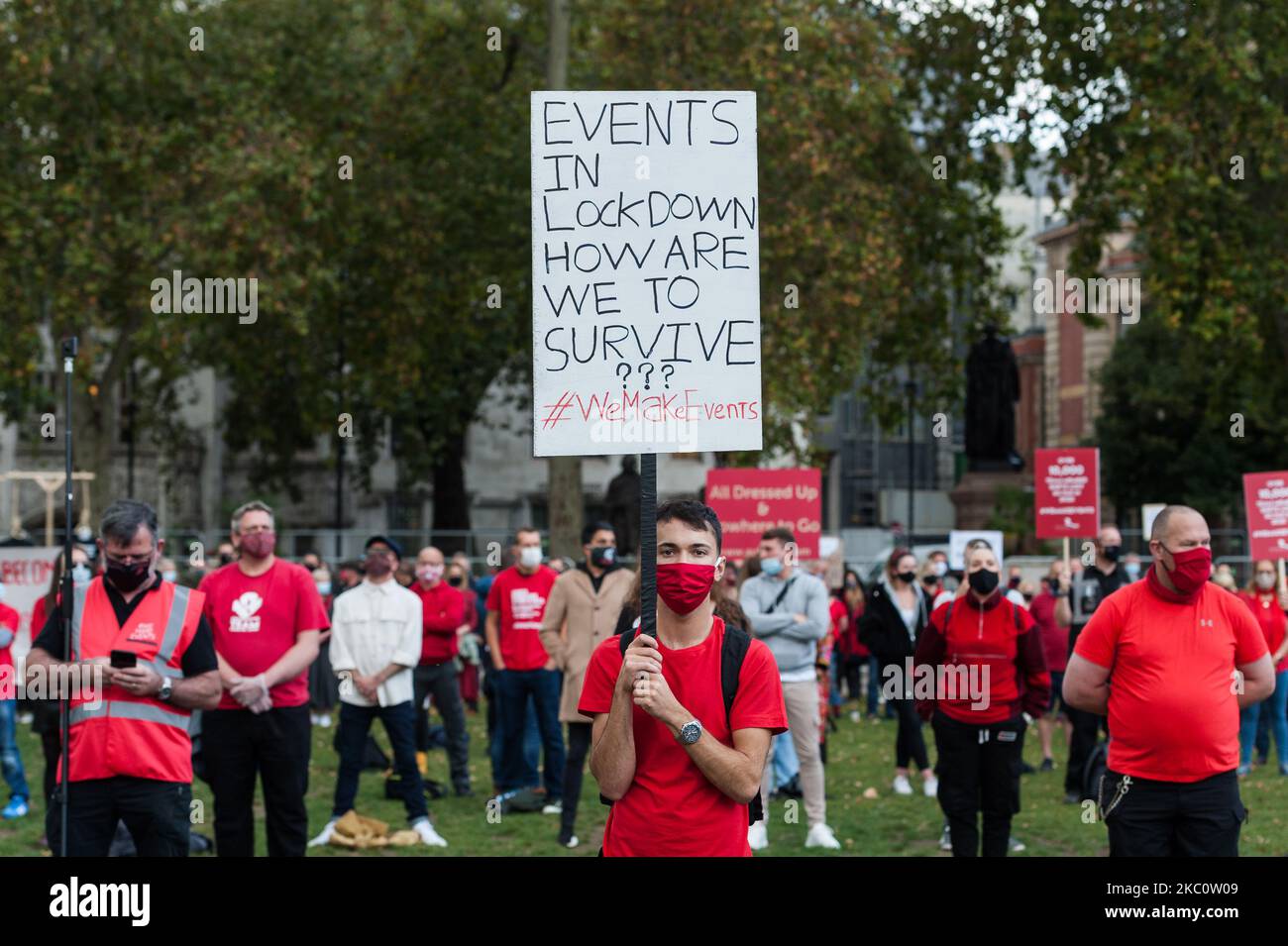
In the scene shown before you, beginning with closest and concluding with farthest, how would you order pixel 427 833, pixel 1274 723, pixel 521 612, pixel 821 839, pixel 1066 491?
pixel 821 839 < pixel 427 833 < pixel 521 612 < pixel 1274 723 < pixel 1066 491

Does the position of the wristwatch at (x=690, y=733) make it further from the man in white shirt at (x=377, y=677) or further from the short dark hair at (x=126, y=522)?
the man in white shirt at (x=377, y=677)

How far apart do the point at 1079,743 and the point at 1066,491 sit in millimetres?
5629

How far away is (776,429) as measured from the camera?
30.5 metres

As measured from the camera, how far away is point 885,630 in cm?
1398

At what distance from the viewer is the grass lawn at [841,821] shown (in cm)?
1182

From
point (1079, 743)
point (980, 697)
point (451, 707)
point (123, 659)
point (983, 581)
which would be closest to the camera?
point (123, 659)

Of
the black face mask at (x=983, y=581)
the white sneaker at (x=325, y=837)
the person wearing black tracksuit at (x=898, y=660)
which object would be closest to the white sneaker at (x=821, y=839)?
the person wearing black tracksuit at (x=898, y=660)

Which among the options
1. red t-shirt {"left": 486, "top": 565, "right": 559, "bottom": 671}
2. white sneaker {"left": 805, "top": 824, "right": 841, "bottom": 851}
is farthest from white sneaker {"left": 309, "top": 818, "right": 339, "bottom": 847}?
white sneaker {"left": 805, "top": 824, "right": 841, "bottom": 851}

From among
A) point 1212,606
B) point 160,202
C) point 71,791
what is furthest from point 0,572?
point 1212,606

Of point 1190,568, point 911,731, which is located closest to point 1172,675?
point 1190,568

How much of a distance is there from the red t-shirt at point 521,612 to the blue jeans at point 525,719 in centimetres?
12

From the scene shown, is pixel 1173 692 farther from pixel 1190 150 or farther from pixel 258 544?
pixel 1190 150

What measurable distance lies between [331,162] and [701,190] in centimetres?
2740

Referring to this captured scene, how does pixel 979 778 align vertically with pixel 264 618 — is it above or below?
below
